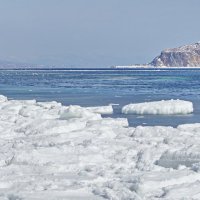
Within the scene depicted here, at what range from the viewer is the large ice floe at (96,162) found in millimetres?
8951

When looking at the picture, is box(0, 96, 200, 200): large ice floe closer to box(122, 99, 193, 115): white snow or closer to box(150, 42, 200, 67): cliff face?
box(122, 99, 193, 115): white snow

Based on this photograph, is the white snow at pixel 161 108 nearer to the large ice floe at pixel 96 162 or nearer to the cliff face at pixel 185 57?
the large ice floe at pixel 96 162

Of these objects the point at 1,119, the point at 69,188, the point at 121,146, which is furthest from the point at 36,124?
the point at 69,188

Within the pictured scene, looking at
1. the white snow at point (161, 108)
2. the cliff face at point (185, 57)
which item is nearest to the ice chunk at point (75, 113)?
the white snow at point (161, 108)

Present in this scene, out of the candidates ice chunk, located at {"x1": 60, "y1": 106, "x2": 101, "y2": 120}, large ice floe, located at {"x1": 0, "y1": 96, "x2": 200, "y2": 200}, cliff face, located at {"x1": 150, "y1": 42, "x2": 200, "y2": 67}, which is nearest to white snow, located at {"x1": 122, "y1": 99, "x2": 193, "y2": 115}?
ice chunk, located at {"x1": 60, "y1": 106, "x2": 101, "y2": 120}

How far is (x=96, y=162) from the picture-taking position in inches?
452

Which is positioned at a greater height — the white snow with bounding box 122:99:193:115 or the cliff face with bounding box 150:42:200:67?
the cliff face with bounding box 150:42:200:67

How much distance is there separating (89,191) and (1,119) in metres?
11.3

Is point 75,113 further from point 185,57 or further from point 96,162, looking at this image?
point 185,57

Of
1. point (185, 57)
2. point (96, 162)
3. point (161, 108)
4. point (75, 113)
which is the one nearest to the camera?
point (96, 162)

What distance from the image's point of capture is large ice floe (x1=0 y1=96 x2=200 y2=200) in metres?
8.95

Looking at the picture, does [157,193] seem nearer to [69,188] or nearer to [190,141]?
[69,188]

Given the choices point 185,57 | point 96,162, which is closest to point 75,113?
point 96,162

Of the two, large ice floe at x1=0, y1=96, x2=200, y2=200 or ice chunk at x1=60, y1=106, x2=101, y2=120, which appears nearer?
large ice floe at x1=0, y1=96, x2=200, y2=200
